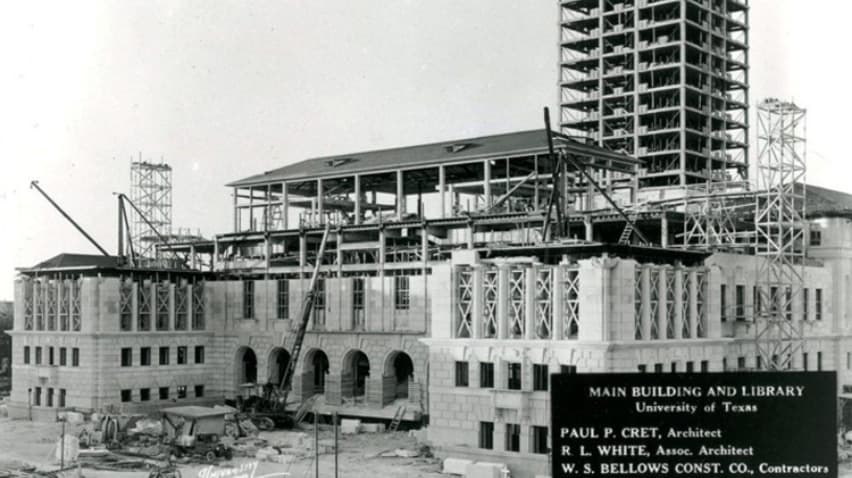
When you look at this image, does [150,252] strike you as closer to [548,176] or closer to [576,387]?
[548,176]

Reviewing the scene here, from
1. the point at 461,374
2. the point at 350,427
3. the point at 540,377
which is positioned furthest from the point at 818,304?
the point at 350,427

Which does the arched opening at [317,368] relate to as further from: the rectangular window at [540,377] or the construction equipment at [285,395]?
the rectangular window at [540,377]

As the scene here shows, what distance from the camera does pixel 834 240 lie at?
76.1 m

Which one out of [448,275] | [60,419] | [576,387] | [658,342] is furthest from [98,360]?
[576,387]

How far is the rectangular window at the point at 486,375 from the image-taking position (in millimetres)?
56188

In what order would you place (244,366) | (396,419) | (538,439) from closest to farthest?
(538,439), (396,419), (244,366)

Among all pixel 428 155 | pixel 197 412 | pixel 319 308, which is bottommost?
pixel 197 412

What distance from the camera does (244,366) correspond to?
87250 millimetres

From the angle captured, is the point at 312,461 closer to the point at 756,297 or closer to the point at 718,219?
the point at 756,297

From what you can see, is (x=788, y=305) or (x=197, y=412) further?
(x=788, y=305)

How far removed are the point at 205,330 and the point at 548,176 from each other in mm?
31319

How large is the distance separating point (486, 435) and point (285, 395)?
938 inches

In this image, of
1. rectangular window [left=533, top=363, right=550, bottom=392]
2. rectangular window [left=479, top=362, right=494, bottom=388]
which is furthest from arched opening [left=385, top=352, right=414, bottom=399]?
rectangular window [left=533, top=363, right=550, bottom=392]

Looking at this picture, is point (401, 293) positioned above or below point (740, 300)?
above
